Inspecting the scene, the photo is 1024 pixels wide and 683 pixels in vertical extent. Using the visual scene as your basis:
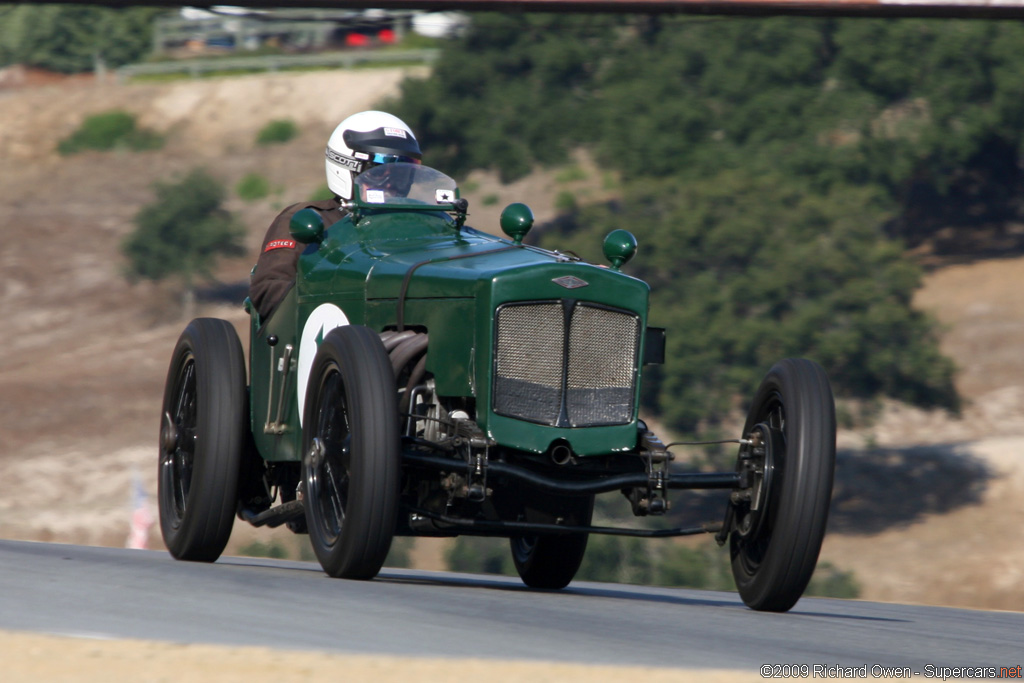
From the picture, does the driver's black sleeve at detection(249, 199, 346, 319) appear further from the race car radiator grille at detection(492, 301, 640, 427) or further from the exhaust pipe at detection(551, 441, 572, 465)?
the exhaust pipe at detection(551, 441, 572, 465)

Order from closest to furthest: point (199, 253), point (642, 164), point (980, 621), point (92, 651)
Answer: point (92, 651) < point (980, 621) < point (642, 164) < point (199, 253)

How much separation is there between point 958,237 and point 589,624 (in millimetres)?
34410

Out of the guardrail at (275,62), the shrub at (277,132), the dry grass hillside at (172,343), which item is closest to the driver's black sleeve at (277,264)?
the dry grass hillside at (172,343)

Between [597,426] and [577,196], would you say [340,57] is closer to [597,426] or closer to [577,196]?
[577,196]

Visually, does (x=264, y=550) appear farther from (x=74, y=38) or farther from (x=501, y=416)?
(x=74, y=38)

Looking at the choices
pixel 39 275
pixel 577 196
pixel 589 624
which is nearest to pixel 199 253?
pixel 39 275

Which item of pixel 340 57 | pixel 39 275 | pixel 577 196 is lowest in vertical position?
pixel 39 275

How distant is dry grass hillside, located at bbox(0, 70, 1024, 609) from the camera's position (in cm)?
2420

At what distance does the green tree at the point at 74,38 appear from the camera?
Result: 5428 cm

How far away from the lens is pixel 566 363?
673cm

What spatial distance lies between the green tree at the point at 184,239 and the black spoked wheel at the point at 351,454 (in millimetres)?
30902

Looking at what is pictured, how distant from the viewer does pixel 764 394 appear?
22.9 ft

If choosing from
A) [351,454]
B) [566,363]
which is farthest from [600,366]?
[351,454]

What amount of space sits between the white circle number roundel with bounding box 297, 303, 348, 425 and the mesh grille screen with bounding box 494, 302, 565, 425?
1.02 meters
